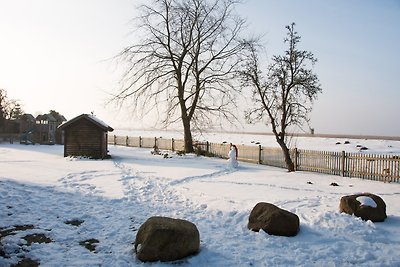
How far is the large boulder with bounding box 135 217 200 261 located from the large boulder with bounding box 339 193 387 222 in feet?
13.6

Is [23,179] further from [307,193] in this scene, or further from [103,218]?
[307,193]

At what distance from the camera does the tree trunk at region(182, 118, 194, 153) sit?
28203mm

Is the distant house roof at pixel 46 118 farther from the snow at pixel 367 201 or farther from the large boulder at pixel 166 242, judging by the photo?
the snow at pixel 367 201

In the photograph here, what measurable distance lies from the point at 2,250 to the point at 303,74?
1632 centimetres

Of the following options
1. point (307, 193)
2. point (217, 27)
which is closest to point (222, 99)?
point (217, 27)

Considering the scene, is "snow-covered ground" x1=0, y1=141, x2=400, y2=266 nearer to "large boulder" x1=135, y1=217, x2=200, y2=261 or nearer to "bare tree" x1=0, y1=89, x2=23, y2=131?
"large boulder" x1=135, y1=217, x2=200, y2=261

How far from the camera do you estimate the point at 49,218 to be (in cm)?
777

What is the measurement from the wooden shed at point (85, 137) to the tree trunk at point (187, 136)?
7.91 m

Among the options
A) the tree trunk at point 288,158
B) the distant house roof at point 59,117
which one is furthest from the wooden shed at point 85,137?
the distant house roof at point 59,117

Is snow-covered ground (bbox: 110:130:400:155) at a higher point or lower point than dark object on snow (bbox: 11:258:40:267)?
higher

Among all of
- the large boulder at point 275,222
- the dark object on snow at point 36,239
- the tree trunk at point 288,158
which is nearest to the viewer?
the dark object on snow at point 36,239

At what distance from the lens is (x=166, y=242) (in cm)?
567

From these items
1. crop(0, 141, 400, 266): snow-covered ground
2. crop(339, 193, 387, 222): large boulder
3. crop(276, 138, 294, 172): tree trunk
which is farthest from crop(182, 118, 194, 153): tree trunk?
crop(339, 193, 387, 222): large boulder

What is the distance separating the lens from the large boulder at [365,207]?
24.6ft
